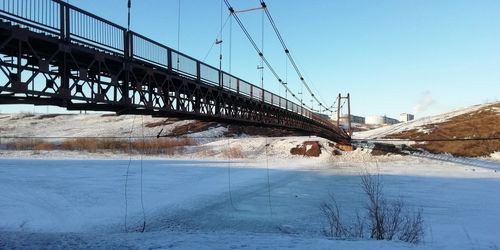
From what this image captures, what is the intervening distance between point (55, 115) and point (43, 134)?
21.5m

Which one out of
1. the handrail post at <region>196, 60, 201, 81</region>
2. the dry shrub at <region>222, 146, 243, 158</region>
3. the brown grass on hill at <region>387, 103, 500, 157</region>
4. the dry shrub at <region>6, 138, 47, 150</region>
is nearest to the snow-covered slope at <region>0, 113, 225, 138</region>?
the dry shrub at <region>6, 138, 47, 150</region>

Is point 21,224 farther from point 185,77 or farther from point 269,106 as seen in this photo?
point 269,106

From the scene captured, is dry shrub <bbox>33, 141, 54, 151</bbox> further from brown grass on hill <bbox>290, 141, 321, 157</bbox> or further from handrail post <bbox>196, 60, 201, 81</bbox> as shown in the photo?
handrail post <bbox>196, 60, 201, 81</bbox>

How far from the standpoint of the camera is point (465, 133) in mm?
73750

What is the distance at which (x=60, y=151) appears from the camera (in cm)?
6925

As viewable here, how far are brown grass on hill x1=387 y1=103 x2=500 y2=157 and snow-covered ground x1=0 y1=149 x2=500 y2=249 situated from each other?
76.5ft

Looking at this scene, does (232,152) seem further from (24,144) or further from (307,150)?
(24,144)

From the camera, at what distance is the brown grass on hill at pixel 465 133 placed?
64875mm

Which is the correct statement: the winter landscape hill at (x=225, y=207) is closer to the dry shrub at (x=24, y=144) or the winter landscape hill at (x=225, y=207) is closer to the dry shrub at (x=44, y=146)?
the dry shrub at (x=44, y=146)

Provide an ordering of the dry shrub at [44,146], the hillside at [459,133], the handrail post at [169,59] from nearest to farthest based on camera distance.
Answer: the handrail post at [169,59] < the hillside at [459,133] < the dry shrub at [44,146]

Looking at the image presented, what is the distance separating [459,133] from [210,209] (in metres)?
61.6

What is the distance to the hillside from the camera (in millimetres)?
65312

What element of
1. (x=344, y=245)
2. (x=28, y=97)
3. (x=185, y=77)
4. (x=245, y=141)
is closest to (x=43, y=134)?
(x=245, y=141)

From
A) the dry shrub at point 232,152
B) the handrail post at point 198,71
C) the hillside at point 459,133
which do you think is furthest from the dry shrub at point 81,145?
the handrail post at point 198,71
